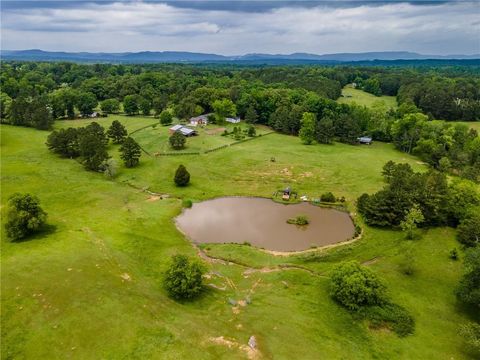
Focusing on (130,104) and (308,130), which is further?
(130,104)

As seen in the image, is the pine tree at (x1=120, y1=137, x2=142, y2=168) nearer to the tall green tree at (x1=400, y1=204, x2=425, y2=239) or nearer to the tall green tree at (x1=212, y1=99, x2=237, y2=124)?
the tall green tree at (x1=212, y1=99, x2=237, y2=124)

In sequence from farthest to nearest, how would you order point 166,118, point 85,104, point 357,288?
point 85,104
point 166,118
point 357,288

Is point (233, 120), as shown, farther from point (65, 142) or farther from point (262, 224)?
point (262, 224)

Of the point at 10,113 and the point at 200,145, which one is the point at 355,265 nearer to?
the point at 200,145

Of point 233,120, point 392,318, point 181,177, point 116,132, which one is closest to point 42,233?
point 181,177

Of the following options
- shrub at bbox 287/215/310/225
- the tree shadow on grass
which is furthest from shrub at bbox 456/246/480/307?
the tree shadow on grass

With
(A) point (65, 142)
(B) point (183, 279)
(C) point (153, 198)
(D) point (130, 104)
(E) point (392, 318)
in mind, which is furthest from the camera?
(D) point (130, 104)
